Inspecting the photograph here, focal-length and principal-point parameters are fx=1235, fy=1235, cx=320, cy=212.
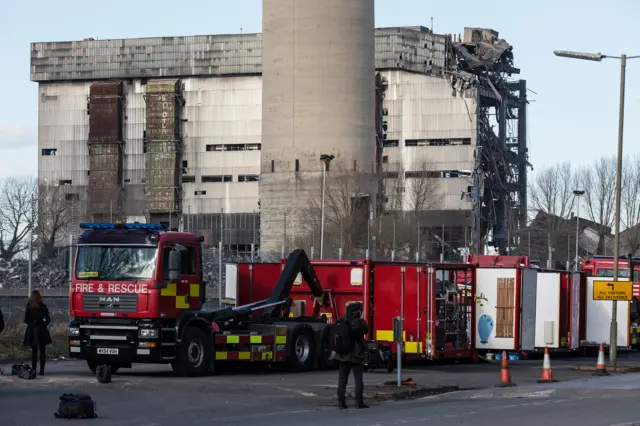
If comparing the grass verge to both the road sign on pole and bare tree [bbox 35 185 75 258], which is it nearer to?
the road sign on pole

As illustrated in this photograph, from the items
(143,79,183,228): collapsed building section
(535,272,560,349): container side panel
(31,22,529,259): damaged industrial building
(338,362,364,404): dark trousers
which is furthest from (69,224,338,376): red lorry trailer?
(143,79,183,228): collapsed building section

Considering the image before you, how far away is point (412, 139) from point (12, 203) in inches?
1610

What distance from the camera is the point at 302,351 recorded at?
3181cm

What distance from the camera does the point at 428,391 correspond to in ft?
84.0

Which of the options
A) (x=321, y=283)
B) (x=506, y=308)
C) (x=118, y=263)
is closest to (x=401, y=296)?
(x=321, y=283)

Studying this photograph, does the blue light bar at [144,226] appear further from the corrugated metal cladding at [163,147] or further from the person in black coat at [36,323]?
the corrugated metal cladding at [163,147]

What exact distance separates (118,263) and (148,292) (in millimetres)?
997

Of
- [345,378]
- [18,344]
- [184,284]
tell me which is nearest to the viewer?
[345,378]

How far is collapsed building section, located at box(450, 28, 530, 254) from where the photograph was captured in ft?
401

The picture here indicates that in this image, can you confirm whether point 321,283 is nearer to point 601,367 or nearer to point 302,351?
point 302,351

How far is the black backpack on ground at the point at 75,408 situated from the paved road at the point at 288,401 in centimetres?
22

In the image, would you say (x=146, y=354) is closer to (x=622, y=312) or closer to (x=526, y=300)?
(x=526, y=300)

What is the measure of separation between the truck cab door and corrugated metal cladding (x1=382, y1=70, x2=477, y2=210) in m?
91.2

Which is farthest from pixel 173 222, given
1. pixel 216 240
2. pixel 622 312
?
pixel 622 312
